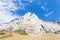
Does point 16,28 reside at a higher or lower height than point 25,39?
higher

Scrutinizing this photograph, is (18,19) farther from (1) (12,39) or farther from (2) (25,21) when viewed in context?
(1) (12,39)

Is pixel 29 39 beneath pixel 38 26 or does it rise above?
beneath

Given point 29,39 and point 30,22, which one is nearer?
point 29,39

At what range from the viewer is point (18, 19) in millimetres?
11641

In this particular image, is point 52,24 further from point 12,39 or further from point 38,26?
point 12,39

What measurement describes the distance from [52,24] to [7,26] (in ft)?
10.2

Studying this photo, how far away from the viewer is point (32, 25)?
11.3m

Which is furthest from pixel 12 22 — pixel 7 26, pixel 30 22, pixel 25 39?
pixel 25 39

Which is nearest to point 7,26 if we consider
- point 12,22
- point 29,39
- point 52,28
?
point 12,22

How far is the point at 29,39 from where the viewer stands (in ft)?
27.6

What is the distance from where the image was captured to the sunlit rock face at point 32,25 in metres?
11.3

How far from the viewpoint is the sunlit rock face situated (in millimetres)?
11328

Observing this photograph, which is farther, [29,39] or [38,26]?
[38,26]

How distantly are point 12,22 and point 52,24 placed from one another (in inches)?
109
